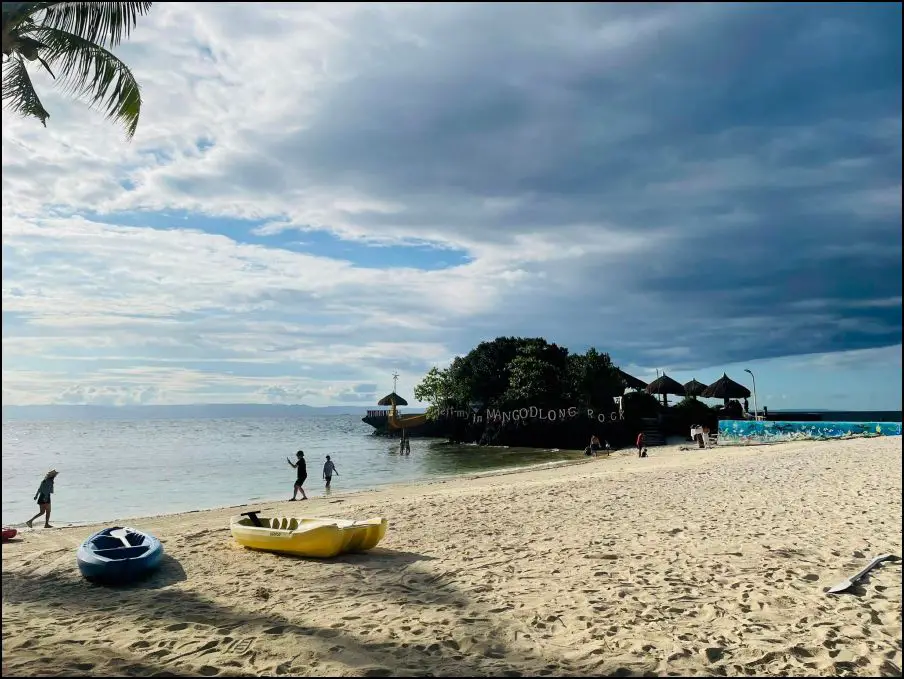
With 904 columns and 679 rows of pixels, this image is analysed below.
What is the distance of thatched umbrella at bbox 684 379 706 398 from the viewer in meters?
50.9

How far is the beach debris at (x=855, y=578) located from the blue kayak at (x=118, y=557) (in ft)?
28.6

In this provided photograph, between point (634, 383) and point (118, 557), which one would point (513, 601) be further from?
point (634, 383)

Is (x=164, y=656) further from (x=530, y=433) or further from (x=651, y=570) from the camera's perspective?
(x=530, y=433)

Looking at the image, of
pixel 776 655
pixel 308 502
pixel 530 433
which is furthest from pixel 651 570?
pixel 530 433

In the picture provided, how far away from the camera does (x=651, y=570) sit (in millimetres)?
7656

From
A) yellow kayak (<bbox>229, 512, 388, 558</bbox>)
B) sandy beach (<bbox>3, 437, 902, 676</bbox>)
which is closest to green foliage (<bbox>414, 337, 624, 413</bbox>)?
sandy beach (<bbox>3, 437, 902, 676</bbox>)

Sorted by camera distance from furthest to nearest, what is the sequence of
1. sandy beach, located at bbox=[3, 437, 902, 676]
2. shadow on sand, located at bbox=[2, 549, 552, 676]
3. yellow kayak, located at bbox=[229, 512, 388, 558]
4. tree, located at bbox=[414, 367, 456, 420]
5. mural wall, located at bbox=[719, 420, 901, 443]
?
tree, located at bbox=[414, 367, 456, 420] < mural wall, located at bbox=[719, 420, 901, 443] < yellow kayak, located at bbox=[229, 512, 388, 558] < sandy beach, located at bbox=[3, 437, 902, 676] < shadow on sand, located at bbox=[2, 549, 552, 676]

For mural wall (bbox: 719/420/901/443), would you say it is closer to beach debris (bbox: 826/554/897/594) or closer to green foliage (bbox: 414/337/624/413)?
green foliage (bbox: 414/337/624/413)

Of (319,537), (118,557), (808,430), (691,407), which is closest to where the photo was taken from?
(118,557)

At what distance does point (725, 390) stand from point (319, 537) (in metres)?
46.2

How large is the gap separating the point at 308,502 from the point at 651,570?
43.0 feet

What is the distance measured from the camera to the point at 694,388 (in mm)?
52000

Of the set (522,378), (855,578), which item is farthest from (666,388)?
(855,578)

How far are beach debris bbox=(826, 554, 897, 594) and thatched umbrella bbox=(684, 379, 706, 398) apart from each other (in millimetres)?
44750
